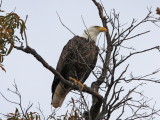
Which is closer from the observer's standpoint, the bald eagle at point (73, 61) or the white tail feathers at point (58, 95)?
the bald eagle at point (73, 61)

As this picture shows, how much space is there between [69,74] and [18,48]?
303 centimetres

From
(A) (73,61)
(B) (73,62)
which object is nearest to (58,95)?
(B) (73,62)

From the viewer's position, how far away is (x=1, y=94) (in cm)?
405

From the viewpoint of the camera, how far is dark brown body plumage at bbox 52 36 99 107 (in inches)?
236

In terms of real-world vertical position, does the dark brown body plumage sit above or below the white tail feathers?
above

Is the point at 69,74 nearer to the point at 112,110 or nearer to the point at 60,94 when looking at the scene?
the point at 60,94

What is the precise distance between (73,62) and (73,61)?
9.1 inches

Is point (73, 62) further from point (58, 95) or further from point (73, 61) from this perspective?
point (58, 95)

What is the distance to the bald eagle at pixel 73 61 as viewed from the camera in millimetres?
6000

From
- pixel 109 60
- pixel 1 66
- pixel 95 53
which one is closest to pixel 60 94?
pixel 95 53

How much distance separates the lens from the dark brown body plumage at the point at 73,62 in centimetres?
600

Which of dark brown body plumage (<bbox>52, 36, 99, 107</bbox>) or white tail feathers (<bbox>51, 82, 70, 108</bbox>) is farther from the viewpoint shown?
white tail feathers (<bbox>51, 82, 70, 108</bbox>)

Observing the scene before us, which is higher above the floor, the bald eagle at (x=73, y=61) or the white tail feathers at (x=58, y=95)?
the bald eagle at (x=73, y=61)

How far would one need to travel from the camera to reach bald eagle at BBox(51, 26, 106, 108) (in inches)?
236
